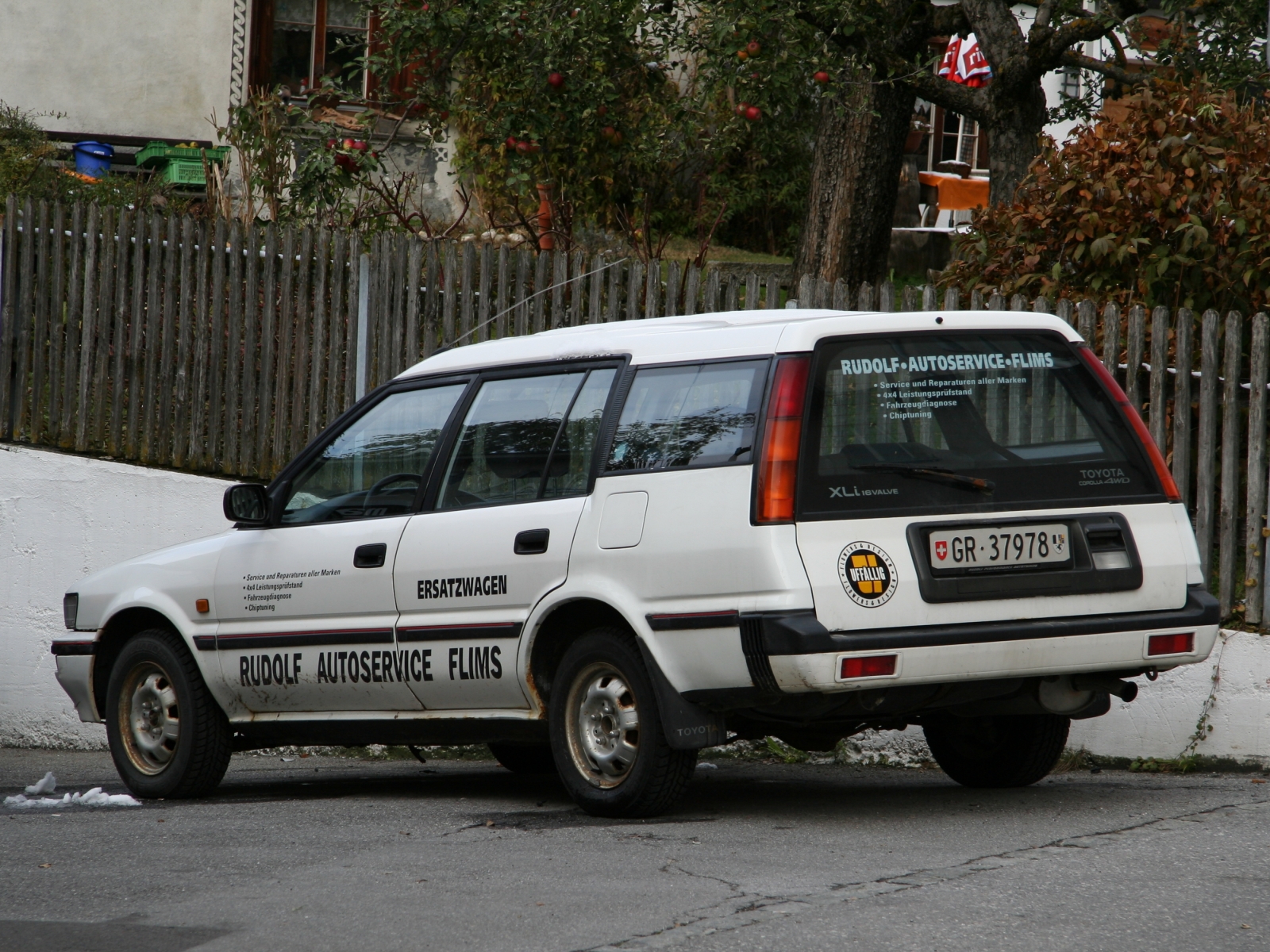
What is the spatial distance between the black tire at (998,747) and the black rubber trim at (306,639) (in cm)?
207

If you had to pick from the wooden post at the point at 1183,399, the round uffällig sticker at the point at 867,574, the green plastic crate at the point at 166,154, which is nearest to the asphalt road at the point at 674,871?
the round uffällig sticker at the point at 867,574

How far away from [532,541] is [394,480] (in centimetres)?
88

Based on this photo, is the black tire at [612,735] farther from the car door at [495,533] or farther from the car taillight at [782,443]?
the car taillight at [782,443]

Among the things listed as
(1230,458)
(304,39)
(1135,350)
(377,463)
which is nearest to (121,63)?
(304,39)

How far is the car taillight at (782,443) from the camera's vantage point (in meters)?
5.54

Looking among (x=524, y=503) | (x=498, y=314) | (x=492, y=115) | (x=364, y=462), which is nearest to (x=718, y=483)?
(x=524, y=503)

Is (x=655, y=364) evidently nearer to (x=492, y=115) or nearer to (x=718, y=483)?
(x=718, y=483)

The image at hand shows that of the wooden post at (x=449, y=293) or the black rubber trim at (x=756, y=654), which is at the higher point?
the wooden post at (x=449, y=293)

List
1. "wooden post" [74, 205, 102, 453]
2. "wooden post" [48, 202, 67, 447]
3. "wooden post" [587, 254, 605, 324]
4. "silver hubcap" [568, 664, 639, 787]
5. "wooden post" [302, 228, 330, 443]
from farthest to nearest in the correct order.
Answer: "wooden post" [48, 202, 67, 447] → "wooden post" [74, 205, 102, 453] → "wooden post" [302, 228, 330, 443] → "wooden post" [587, 254, 605, 324] → "silver hubcap" [568, 664, 639, 787]

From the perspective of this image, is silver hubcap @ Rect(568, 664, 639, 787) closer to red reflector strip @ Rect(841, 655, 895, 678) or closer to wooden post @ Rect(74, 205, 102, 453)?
red reflector strip @ Rect(841, 655, 895, 678)

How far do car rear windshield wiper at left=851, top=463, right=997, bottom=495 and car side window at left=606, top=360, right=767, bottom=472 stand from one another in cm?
40

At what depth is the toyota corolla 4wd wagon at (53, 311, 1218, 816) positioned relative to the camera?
5590mm

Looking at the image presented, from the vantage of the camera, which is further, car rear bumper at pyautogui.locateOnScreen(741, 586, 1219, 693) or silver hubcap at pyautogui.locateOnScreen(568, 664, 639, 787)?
silver hubcap at pyautogui.locateOnScreen(568, 664, 639, 787)

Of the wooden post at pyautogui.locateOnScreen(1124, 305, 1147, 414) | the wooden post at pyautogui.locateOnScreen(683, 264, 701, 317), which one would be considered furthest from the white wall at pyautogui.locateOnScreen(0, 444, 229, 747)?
the wooden post at pyautogui.locateOnScreen(1124, 305, 1147, 414)
